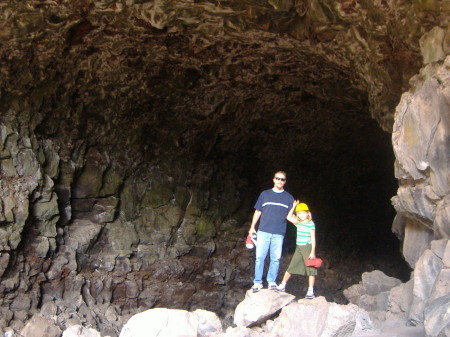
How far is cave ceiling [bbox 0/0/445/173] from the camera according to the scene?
6375 mm

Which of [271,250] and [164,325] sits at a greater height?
[271,250]

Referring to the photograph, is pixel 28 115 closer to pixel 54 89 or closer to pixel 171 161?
pixel 54 89

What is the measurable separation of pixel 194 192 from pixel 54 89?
3.84 m

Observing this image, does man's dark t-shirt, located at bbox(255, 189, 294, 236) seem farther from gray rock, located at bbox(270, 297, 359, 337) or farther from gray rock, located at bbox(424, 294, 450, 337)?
gray rock, located at bbox(424, 294, 450, 337)

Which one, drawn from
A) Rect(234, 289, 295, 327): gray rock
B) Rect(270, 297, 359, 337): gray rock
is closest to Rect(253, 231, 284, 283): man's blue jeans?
Rect(234, 289, 295, 327): gray rock

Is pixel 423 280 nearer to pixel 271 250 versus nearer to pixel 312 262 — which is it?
pixel 312 262

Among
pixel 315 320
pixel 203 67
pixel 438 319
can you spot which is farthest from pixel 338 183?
pixel 438 319

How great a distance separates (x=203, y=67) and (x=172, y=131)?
1.89m

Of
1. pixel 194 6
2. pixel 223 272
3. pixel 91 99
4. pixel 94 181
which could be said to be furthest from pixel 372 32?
pixel 223 272

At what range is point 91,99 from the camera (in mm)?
8719

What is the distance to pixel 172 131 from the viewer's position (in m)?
10.0

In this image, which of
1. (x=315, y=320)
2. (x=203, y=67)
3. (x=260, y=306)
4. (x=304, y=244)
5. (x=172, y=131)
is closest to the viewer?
(x=315, y=320)

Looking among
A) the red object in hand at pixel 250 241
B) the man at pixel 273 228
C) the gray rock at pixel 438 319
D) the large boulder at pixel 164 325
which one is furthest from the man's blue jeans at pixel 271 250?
the gray rock at pixel 438 319

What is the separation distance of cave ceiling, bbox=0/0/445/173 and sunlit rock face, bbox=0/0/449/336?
0.03m
